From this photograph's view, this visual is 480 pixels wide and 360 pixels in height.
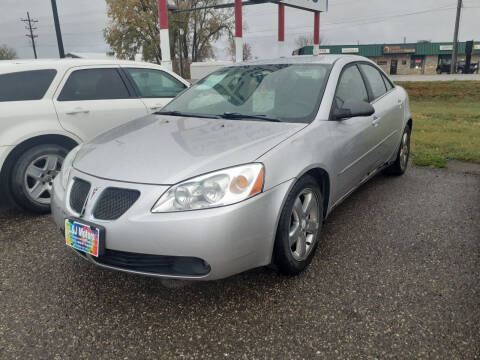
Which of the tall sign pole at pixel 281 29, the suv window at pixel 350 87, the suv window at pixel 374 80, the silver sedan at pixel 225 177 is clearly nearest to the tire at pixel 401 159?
the suv window at pixel 374 80

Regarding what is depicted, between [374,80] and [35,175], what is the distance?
3737 millimetres

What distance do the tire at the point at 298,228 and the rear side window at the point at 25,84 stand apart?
2988 millimetres

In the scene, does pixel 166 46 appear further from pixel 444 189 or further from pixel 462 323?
pixel 462 323

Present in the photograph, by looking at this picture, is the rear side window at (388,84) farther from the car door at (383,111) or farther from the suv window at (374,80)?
the suv window at (374,80)

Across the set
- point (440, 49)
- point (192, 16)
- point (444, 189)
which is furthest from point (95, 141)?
point (440, 49)

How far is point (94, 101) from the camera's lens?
4.50 meters

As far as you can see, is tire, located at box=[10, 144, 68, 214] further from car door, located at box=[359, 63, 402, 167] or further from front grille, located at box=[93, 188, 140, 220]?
car door, located at box=[359, 63, 402, 167]

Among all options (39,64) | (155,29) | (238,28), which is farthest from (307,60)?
(155,29)

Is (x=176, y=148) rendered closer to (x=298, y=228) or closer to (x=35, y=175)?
(x=298, y=228)

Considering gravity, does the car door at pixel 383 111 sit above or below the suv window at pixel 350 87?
below

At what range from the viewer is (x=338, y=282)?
8.88 ft

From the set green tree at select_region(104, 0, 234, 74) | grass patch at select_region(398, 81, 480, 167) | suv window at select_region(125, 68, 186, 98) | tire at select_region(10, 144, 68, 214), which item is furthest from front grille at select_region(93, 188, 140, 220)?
green tree at select_region(104, 0, 234, 74)

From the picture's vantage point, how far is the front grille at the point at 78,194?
2.43 m

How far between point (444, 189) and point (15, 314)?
451 cm
